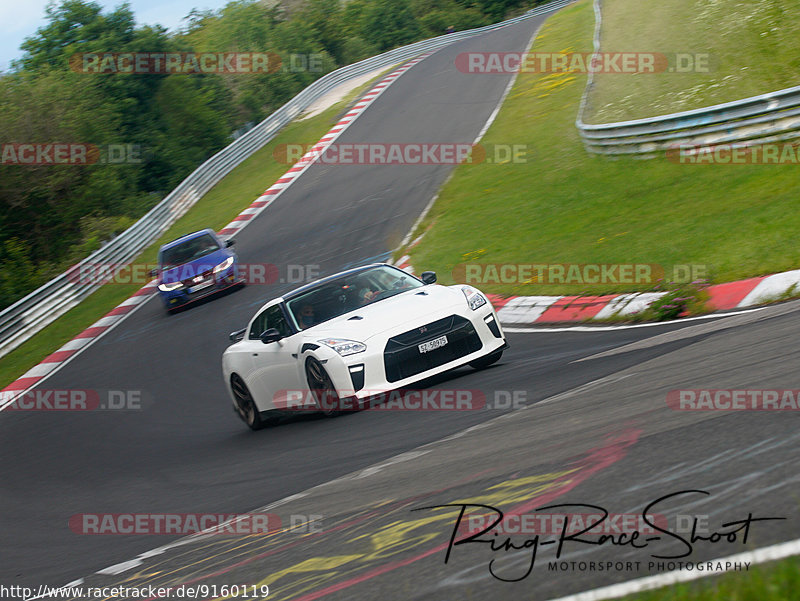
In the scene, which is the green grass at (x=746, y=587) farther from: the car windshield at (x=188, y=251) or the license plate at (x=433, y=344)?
the car windshield at (x=188, y=251)

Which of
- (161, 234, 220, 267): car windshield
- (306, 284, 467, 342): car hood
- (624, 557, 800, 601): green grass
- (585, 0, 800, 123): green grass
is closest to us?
(624, 557, 800, 601): green grass

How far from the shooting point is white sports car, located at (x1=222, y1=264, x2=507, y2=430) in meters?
8.93

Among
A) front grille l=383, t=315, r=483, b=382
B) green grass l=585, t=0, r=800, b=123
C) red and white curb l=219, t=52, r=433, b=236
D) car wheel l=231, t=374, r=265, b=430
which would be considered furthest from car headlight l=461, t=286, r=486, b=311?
red and white curb l=219, t=52, r=433, b=236

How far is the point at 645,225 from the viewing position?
14008 mm

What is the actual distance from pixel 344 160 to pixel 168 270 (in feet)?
34.1

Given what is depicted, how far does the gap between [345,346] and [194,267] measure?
12559 millimetres

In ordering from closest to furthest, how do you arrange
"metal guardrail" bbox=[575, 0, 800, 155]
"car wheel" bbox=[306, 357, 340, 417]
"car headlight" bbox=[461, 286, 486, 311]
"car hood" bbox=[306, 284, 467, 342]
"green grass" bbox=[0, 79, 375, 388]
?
"car wheel" bbox=[306, 357, 340, 417] < "car hood" bbox=[306, 284, 467, 342] < "car headlight" bbox=[461, 286, 486, 311] < "metal guardrail" bbox=[575, 0, 800, 155] < "green grass" bbox=[0, 79, 375, 388]

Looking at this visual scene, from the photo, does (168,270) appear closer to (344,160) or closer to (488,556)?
(344,160)

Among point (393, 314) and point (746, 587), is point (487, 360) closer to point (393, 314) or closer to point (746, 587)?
point (393, 314)

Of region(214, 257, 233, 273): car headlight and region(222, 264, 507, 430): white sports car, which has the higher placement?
region(222, 264, 507, 430): white sports car

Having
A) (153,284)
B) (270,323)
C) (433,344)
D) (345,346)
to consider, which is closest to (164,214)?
Answer: (153,284)

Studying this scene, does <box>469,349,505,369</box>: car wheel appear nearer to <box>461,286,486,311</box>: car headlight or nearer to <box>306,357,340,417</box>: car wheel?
<box>461,286,486,311</box>: car headlight

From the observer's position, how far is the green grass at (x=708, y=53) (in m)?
18.3

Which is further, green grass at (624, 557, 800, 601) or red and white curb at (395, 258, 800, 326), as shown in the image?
red and white curb at (395, 258, 800, 326)
